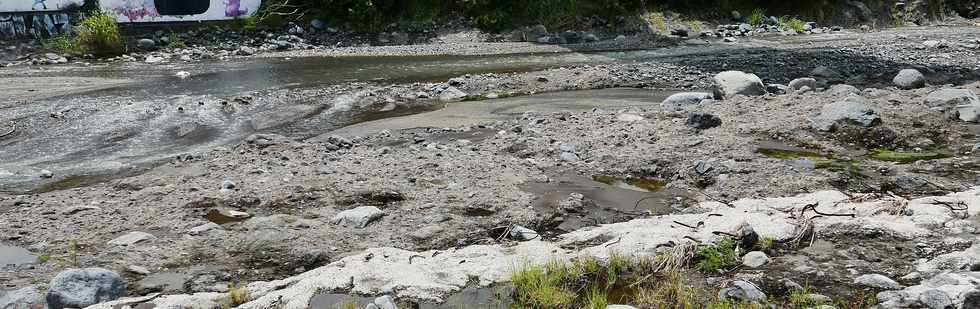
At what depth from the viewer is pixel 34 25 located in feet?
71.1

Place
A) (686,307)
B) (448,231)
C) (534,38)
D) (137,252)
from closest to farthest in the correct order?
(686,307) → (137,252) → (448,231) → (534,38)

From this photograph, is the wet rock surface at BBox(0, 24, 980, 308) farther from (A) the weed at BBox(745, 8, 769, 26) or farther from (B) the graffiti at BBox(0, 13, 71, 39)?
(A) the weed at BBox(745, 8, 769, 26)

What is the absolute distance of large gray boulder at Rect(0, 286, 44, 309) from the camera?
4.60 meters

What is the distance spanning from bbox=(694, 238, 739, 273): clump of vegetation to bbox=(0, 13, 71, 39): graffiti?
21.6 m

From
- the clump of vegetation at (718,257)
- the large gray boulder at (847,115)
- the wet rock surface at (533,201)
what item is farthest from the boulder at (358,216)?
the large gray boulder at (847,115)

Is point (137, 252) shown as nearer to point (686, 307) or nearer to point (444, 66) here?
point (686, 307)

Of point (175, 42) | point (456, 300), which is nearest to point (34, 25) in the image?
point (175, 42)

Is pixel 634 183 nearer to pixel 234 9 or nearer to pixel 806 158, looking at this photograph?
pixel 806 158

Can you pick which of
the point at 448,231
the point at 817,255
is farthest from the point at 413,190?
the point at 817,255

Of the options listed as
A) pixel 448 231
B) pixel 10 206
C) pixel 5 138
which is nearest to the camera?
pixel 448 231

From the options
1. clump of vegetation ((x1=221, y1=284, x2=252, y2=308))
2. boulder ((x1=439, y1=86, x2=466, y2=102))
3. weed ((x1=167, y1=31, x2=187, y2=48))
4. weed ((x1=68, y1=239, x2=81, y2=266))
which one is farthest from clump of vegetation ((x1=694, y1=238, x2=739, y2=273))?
weed ((x1=167, y1=31, x2=187, y2=48))

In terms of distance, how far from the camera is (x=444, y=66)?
17156 millimetres

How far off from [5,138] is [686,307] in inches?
361

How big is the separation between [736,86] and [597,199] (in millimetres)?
5338
